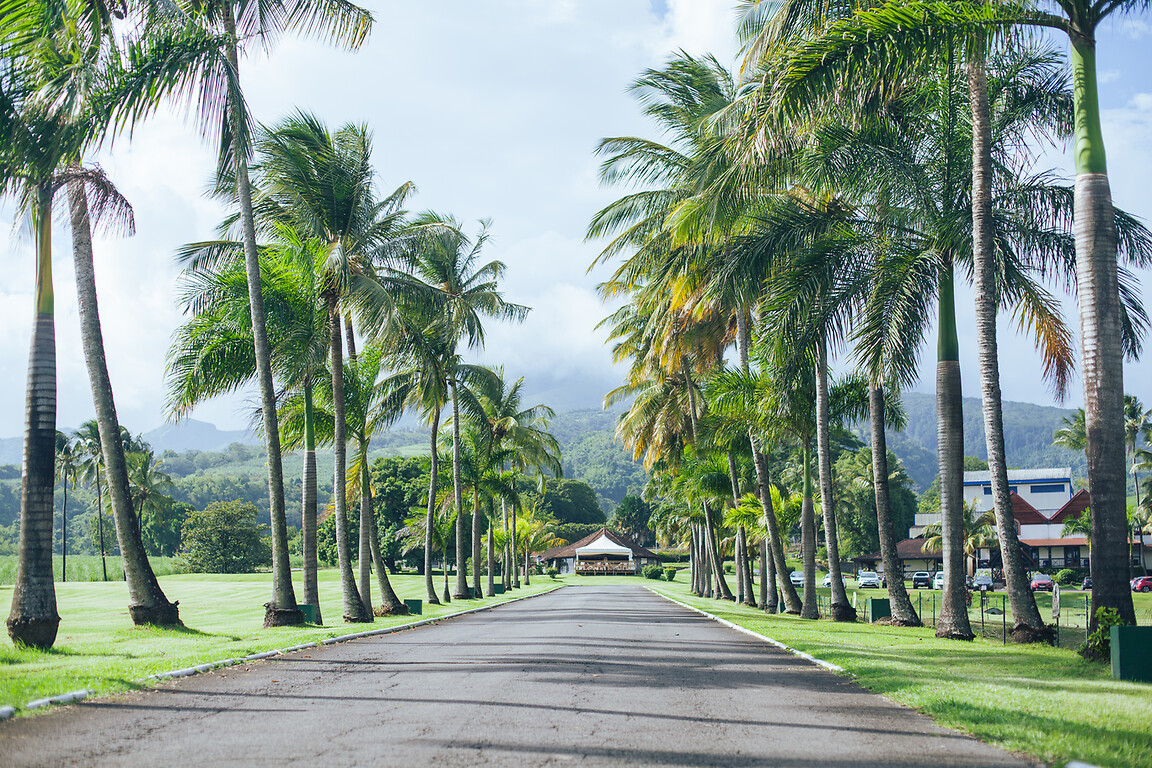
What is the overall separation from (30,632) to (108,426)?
4.37m

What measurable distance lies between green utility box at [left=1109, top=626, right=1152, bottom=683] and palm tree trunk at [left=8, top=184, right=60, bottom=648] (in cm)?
1369

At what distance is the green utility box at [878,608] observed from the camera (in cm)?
2226

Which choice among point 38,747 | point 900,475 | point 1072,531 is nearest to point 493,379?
point 38,747

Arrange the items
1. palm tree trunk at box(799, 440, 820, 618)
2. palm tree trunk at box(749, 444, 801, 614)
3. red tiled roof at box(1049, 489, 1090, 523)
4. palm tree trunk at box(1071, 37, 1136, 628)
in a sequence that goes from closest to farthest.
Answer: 1. palm tree trunk at box(1071, 37, 1136, 628)
2. palm tree trunk at box(799, 440, 820, 618)
3. palm tree trunk at box(749, 444, 801, 614)
4. red tiled roof at box(1049, 489, 1090, 523)

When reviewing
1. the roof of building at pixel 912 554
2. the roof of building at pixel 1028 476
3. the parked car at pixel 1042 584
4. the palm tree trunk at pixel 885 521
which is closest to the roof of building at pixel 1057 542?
the roof of building at pixel 912 554

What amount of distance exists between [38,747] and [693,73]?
76.8ft

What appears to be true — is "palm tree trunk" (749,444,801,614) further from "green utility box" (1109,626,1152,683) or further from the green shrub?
"green utility box" (1109,626,1152,683)

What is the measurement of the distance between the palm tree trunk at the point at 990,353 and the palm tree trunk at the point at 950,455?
1.25 metres

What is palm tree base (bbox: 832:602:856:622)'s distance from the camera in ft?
75.3

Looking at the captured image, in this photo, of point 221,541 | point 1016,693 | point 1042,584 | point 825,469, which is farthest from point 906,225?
point 221,541

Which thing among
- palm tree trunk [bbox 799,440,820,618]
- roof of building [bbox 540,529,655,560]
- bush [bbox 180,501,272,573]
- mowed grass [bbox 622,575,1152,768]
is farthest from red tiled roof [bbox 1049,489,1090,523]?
bush [bbox 180,501,272,573]

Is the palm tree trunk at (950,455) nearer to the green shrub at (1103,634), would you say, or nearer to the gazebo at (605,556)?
the green shrub at (1103,634)

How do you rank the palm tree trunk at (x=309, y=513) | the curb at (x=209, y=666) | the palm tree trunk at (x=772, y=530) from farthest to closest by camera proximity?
1. the palm tree trunk at (x=772, y=530)
2. the palm tree trunk at (x=309, y=513)
3. the curb at (x=209, y=666)

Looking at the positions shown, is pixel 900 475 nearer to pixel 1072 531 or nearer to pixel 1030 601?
pixel 1072 531
